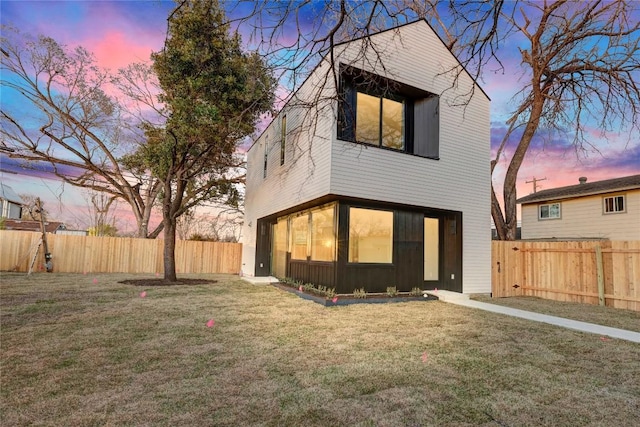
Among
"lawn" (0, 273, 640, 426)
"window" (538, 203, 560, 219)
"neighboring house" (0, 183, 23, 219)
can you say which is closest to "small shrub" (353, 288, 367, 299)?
"lawn" (0, 273, 640, 426)

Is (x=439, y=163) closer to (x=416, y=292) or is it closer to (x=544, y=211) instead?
(x=416, y=292)

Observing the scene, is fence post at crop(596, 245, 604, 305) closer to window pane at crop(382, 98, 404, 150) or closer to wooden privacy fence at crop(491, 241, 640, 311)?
wooden privacy fence at crop(491, 241, 640, 311)

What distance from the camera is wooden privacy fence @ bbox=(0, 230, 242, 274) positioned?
12898 millimetres

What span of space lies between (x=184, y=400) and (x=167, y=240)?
9.44 metres

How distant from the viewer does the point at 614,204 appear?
556 inches

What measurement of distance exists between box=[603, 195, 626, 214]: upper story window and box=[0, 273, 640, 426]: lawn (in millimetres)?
12393

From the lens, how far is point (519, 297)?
9.38m

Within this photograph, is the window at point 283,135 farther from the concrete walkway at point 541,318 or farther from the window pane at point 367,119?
the concrete walkway at point 541,318

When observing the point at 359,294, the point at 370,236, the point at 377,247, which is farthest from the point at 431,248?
the point at 359,294

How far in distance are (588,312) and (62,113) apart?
18.5 meters

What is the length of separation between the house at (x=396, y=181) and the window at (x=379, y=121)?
27 mm

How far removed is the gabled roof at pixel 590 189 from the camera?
44.4ft

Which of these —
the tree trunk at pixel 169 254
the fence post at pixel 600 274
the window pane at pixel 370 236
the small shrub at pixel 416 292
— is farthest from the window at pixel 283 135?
the fence post at pixel 600 274

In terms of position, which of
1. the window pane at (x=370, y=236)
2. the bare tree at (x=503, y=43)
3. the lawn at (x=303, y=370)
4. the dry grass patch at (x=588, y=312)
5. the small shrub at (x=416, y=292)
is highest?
the bare tree at (x=503, y=43)
